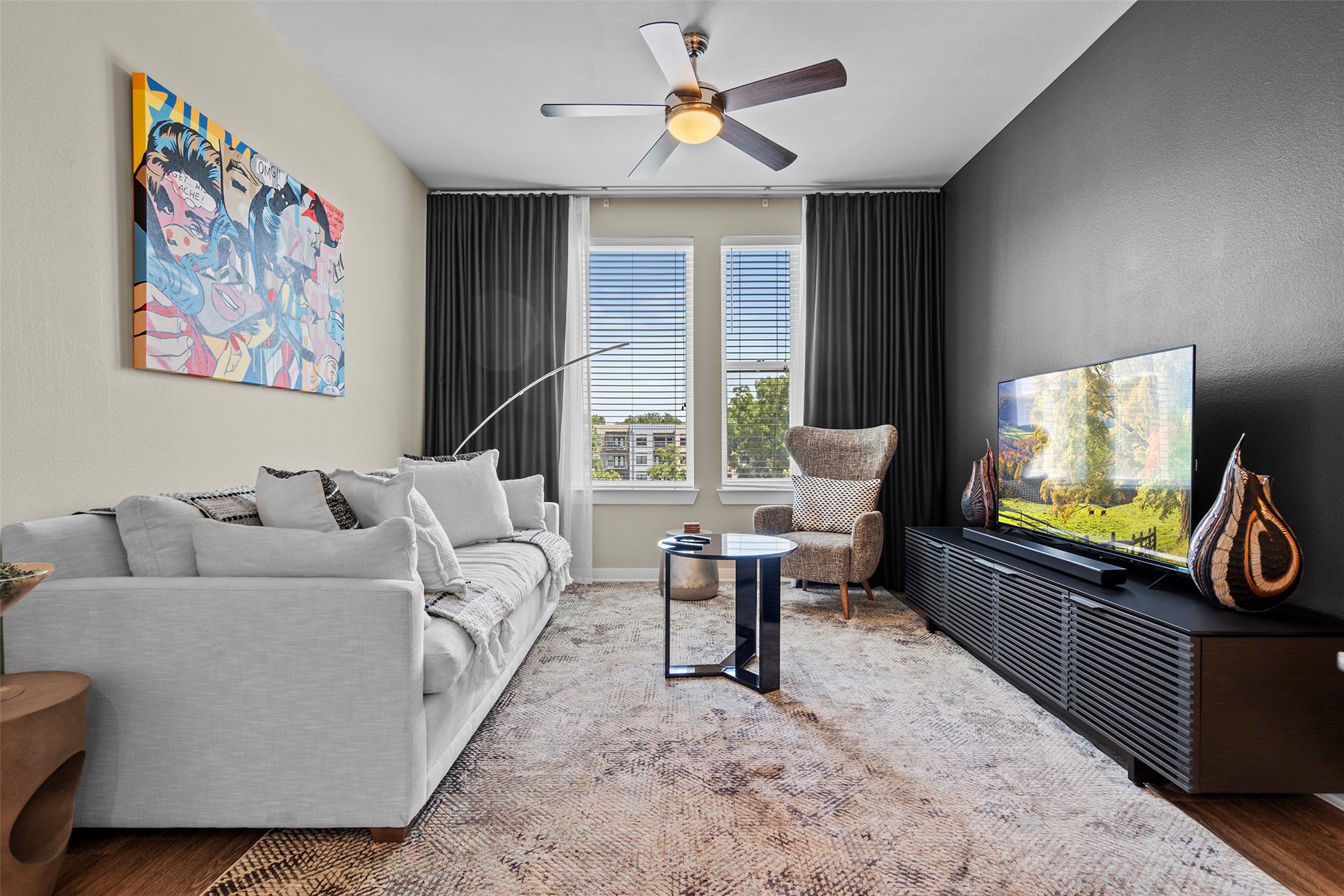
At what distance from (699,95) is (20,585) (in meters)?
2.53

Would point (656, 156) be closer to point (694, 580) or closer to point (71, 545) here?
point (694, 580)

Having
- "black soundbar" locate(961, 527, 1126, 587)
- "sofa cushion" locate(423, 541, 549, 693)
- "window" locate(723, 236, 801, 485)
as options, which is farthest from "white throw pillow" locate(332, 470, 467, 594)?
"window" locate(723, 236, 801, 485)

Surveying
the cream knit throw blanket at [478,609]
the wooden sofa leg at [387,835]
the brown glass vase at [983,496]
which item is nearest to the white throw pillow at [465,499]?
the cream knit throw blanket at [478,609]

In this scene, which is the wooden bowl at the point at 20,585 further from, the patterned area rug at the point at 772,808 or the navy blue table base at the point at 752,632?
the navy blue table base at the point at 752,632

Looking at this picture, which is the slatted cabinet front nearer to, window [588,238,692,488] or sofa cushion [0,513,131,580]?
window [588,238,692,488]

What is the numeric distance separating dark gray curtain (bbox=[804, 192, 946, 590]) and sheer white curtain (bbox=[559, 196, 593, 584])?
152cm

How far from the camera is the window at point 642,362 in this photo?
15.1ft

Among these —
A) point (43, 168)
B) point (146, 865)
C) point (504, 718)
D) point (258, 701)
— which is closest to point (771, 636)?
point (504, 718)

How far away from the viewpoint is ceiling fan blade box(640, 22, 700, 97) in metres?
2.18

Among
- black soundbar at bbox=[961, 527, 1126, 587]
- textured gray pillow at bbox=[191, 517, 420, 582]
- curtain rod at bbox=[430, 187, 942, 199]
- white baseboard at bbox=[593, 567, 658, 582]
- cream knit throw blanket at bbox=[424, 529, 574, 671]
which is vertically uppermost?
curtain rod at bbox=[430, 187, 942, 199]

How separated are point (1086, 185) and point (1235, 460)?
158 cm

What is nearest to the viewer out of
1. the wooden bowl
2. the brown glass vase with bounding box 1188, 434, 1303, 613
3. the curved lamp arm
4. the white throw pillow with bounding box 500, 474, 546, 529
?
the wooden bowl

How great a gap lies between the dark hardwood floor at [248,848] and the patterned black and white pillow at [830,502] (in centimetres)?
230

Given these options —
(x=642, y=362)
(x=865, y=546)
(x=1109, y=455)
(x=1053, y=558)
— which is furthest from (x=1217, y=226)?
(x=642, y=362)
